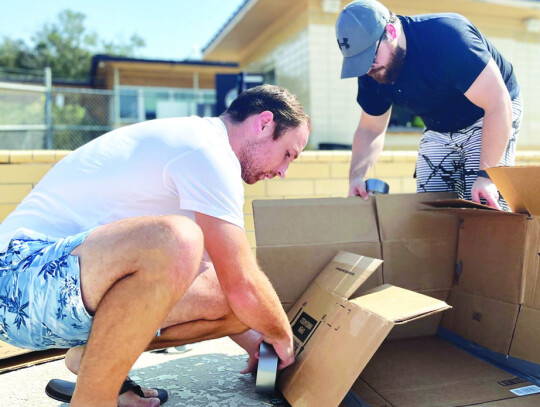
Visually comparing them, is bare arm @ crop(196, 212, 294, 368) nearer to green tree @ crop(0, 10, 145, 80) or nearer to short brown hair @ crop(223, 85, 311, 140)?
short brown hair @ crop(223, 85, 311, 140)

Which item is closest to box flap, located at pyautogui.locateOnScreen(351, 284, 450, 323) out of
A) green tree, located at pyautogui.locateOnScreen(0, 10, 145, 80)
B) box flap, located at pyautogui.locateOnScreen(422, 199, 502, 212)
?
box flap, located at pyautogui.locateOnScreen(422, 199, 502, 212)

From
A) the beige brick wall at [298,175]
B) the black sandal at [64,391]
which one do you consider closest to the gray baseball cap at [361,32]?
the beige brick wall at [298,175]

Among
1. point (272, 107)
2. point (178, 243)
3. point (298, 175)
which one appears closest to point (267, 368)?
point (178, 243)

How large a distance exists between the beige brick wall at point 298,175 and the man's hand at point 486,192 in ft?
4.27

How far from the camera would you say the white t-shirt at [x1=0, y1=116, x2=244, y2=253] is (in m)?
1.27

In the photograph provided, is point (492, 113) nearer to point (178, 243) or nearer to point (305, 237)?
point (305, 237)

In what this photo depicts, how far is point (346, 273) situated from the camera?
1670 mm

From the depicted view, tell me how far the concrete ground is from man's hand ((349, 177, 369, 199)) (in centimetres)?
79

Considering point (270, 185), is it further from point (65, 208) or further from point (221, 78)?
point (221, 78)

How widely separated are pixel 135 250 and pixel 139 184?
22 centimetres

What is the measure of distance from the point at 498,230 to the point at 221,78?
5808mm

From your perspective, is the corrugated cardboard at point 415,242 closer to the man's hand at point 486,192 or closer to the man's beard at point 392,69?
the man's hand at point 486,192

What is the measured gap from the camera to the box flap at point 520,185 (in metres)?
1.47

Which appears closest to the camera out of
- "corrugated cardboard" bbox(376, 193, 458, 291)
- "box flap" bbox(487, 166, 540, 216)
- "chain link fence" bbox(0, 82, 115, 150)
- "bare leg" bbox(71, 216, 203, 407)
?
"bare leg" bbox(71, 216, 203, 407)
